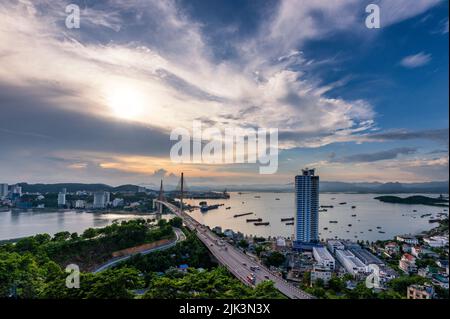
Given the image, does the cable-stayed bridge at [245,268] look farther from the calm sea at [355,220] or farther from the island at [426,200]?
the calm sea at [355,220]

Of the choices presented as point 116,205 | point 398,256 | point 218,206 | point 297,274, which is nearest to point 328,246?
point 398,256

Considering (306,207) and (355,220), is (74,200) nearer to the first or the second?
(306,207)

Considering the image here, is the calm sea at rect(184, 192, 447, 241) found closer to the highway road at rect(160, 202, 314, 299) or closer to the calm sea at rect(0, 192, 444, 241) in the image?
the calm sea at rect(0, 192, 444, 241)

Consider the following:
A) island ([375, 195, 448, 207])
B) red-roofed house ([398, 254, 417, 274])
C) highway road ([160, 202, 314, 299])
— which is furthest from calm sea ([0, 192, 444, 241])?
red-roofed house ([398, 254, 417, 274])

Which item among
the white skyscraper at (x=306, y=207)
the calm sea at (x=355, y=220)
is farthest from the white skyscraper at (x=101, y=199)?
the white skyscraper at (x=306, y=207)

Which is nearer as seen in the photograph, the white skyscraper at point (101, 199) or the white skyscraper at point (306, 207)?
the white skyscraper at point (306, 207)

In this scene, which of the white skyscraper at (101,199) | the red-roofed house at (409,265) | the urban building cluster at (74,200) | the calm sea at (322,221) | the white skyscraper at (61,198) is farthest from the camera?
the white skyscraper at (101,199)

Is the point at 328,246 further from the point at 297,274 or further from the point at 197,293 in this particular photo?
the point at 197,293
